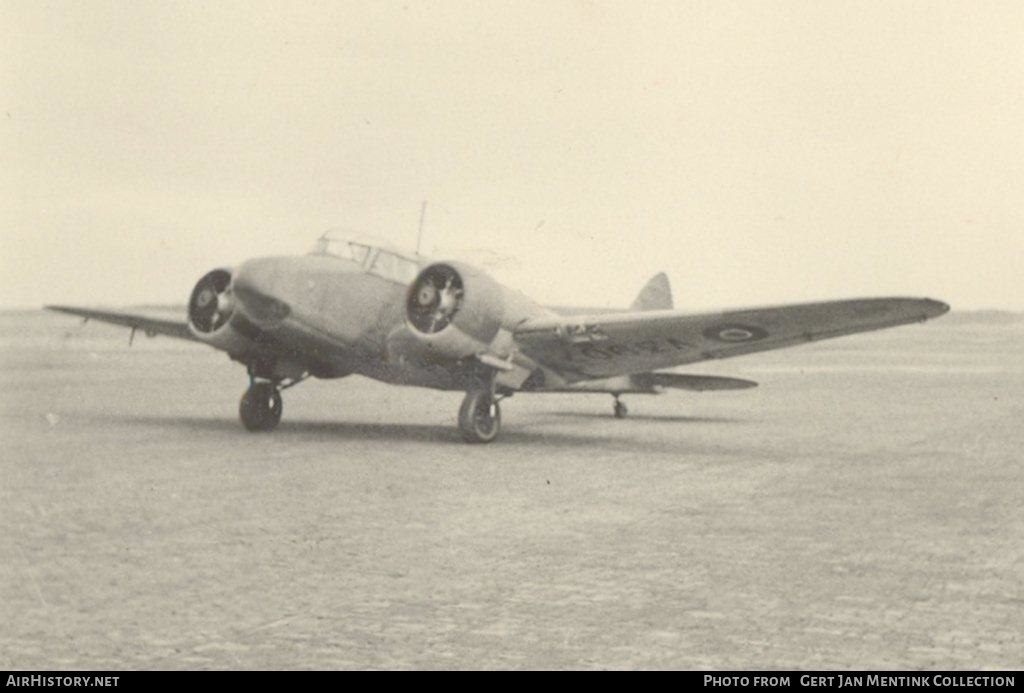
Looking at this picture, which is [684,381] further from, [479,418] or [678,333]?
[479,418]

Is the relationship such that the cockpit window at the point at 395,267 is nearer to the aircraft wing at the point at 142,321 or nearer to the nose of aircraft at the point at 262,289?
the nose of aircraft at the point at 262,289

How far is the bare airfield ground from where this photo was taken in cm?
555

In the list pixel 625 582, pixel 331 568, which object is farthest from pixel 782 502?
pixel 331 568

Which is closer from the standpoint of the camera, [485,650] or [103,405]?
[485,650]

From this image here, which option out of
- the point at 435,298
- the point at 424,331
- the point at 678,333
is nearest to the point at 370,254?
the point at 435,298

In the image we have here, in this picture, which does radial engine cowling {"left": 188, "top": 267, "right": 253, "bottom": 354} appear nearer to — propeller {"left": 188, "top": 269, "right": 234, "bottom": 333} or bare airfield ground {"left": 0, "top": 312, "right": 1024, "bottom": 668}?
propeller {"left": 188, "top": 269, "right": 234, "bottom": 333}

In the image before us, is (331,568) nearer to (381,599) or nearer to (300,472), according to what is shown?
(381,599)

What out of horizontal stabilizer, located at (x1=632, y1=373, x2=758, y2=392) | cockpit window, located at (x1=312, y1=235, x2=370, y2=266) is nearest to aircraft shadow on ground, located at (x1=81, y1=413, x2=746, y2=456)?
horizontal stabilizer, located at (x1=632, y1=373, x2=758, y2=392)

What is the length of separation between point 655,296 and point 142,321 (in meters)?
8.65

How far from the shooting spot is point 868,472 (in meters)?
12.9

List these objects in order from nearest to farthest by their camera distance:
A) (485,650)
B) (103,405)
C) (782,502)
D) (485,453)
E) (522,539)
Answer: (485,650), (522,539), (782,502), (485,453), (103,405)

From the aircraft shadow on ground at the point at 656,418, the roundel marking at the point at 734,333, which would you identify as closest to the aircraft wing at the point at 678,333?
the roundel marking at the point at 734,333
